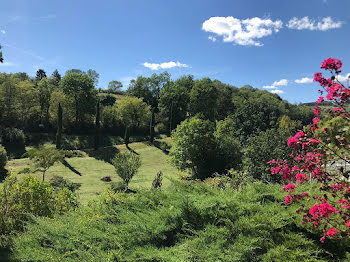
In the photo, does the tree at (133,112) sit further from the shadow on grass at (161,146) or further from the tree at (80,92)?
the shadow on grass at (161,146)

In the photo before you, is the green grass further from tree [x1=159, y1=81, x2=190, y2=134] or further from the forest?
tree [x1=159, y1=81, x2=190, y2=134]

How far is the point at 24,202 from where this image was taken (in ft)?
23.3

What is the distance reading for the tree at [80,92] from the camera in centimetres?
3972

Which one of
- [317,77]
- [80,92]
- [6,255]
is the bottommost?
[6,255]

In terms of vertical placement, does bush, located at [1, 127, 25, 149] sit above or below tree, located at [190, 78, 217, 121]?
below

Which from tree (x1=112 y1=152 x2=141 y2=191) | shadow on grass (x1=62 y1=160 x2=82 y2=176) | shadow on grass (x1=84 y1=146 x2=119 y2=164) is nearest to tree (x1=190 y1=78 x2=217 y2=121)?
shadow on grass (x1=84 y1=146 x2=119 y2=164)

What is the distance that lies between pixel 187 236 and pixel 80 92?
4062cm

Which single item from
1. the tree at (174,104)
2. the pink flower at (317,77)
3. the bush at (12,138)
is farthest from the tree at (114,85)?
the pink flower at (317,77)

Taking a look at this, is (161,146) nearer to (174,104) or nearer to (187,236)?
(174,104)

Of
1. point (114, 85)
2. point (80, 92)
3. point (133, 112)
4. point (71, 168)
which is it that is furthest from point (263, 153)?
point (114, 85)

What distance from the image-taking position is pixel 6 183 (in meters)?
7.48

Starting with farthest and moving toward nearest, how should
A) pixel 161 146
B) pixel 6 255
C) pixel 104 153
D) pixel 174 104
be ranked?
pixel 174 104
pixel 161 146
pixel 104 153
pixel 6 255

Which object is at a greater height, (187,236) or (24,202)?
(187,236)

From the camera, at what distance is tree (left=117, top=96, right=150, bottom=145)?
43688 millimetres
